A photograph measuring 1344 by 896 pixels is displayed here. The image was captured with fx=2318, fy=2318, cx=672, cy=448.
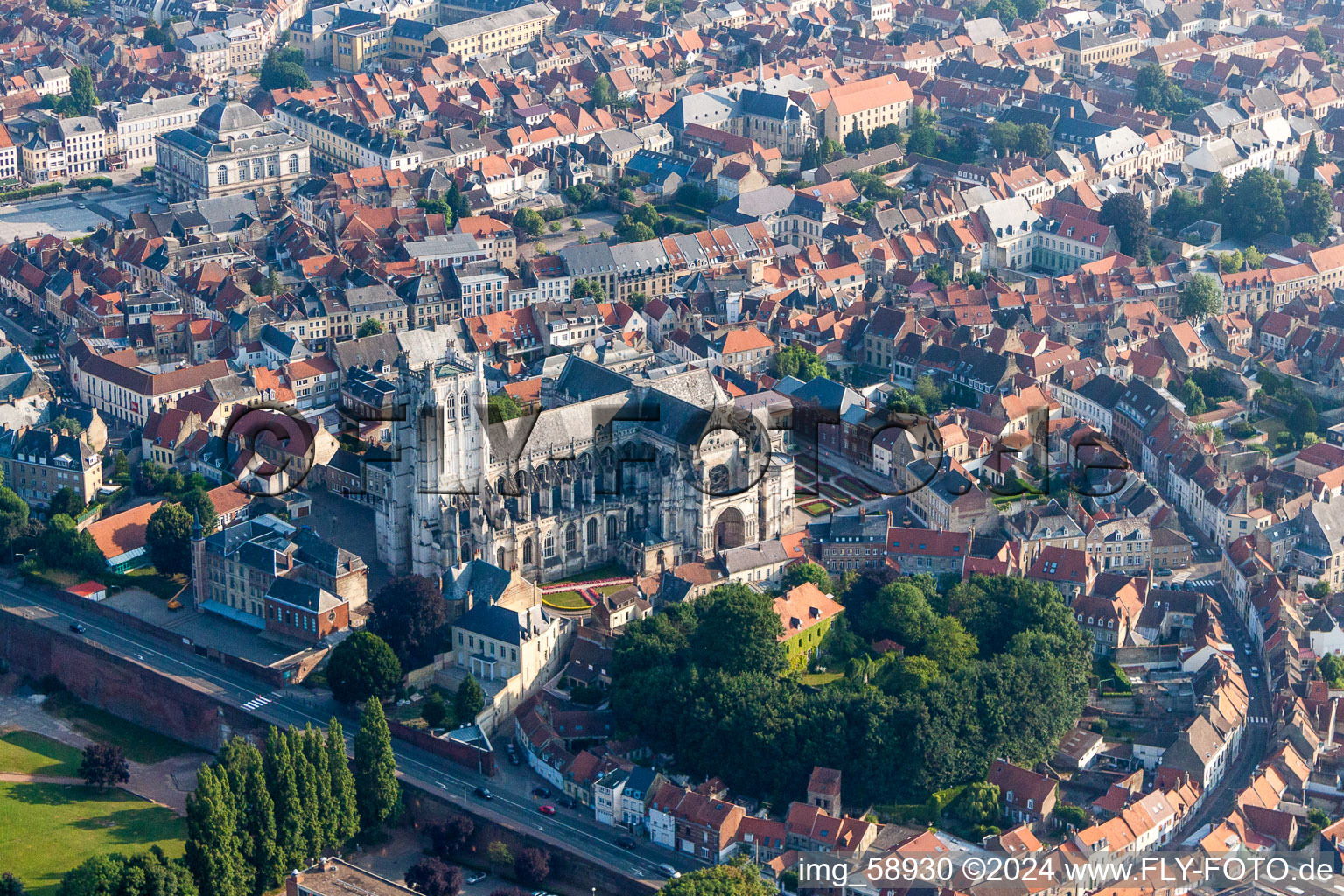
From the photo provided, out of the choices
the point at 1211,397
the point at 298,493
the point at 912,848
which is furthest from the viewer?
the point at 1211,397

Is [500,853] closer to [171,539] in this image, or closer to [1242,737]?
[171,539]

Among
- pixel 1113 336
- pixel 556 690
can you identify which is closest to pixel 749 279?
pixel 1113 336

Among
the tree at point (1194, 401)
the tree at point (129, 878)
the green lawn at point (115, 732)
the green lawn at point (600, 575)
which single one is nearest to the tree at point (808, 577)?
the green lawn at point (600, 575)

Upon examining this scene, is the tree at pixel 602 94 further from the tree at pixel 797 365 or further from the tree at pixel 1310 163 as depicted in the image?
the tree at pixel 797 365

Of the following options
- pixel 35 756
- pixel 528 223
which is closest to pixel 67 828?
pixel 35 756

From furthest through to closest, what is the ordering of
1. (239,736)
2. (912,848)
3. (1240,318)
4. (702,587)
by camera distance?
(1240,318) → (702,587) → (239,736) → (912,848)

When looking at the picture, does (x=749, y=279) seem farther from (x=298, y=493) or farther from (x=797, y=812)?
(x=797, y=812)
